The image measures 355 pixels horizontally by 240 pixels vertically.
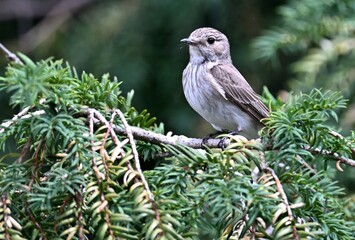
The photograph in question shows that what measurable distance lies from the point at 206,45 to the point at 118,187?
3.06 meters

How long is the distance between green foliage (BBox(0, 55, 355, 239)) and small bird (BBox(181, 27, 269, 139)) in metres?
2.01

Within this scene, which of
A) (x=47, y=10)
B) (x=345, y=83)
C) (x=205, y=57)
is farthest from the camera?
(x=47, y=10)

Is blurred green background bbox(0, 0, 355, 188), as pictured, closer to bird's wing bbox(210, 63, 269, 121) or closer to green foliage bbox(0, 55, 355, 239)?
bird's wing bbox(210, 63, 269, 121)

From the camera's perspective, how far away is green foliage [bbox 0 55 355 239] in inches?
75.2

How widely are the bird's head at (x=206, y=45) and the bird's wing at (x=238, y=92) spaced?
0.49 feet

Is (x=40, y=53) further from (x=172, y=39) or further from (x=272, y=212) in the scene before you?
(x=272, y=212)

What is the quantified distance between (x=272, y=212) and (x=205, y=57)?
3066 millimetres

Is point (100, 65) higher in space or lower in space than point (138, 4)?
lower

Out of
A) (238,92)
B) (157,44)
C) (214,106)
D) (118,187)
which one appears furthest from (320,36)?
(118,187)

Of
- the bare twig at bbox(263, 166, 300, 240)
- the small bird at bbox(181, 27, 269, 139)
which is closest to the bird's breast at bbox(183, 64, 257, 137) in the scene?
the small bird at bbox(181, 27, 269, 139)

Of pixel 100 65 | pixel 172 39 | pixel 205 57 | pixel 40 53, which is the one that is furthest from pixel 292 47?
pixel 40 53

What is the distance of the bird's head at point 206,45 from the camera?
15.9 ft

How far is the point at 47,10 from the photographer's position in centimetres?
650

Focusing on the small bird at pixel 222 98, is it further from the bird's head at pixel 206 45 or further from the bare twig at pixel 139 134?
the bare twig at pixel 139 134
